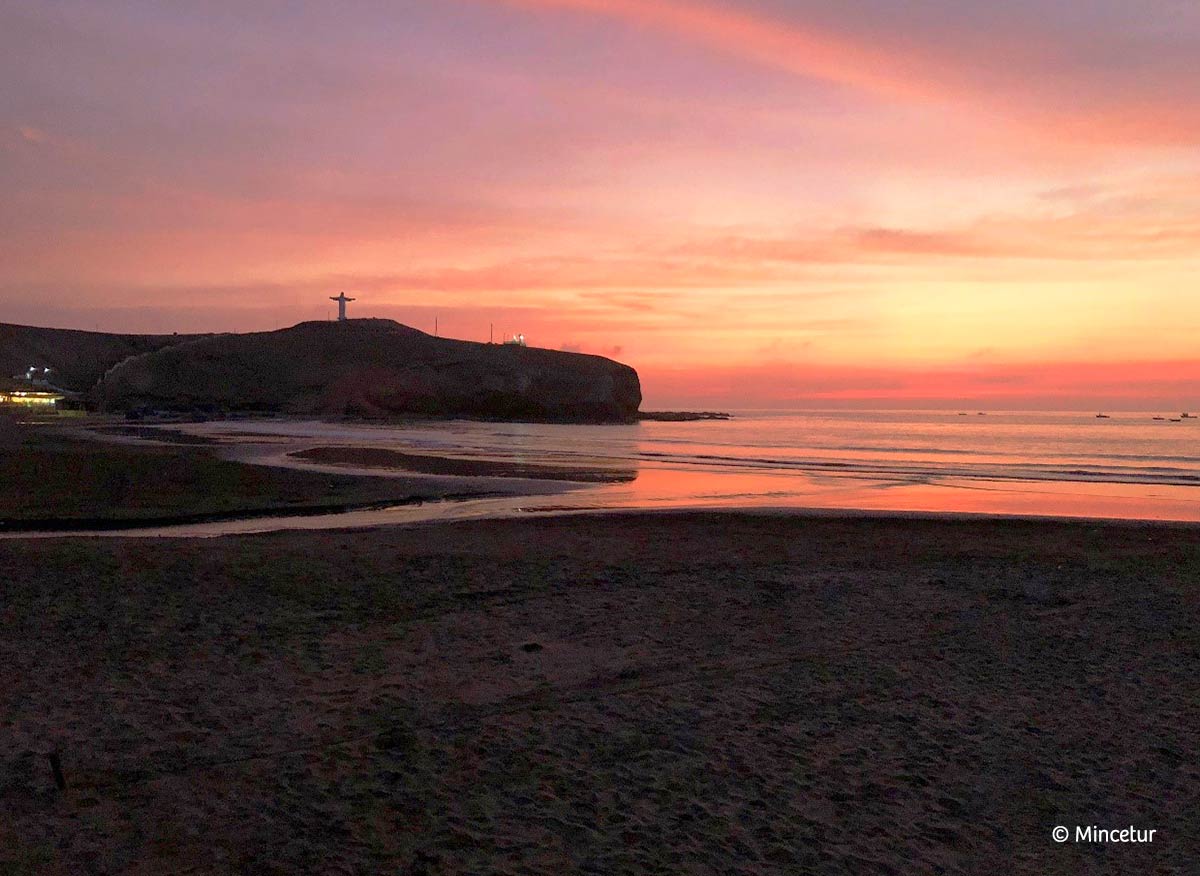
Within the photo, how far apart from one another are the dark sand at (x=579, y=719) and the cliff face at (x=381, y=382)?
138 m

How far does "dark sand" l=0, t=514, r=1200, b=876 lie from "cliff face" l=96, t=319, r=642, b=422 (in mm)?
138329

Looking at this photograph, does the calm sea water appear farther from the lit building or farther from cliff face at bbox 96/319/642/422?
the lit building

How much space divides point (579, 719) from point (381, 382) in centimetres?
15353

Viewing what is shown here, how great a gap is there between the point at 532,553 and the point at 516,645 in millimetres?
5313

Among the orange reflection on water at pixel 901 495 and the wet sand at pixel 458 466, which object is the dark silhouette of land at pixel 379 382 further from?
the orange reflection on water at pixel 901 495

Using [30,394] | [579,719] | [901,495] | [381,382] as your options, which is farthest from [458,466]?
[30,394]

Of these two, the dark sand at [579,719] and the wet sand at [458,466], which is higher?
the dark sand at [579,719]

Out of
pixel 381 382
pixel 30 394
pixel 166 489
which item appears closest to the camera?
pixel 166 489

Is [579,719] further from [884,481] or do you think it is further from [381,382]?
[381,382]

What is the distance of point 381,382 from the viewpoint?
15512 cm

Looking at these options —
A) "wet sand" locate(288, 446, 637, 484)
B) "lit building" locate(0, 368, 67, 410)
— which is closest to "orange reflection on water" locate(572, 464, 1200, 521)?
"wet sand" locate(288, 446, 637, 484)

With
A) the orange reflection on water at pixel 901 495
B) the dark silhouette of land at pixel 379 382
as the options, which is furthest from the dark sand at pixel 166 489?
the dark silhouette of land at pixel 379 382

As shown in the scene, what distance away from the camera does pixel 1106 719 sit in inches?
267

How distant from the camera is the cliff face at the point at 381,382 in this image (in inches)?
5871
